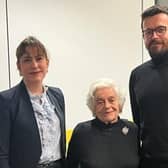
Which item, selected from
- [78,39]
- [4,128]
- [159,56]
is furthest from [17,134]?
[78,39]

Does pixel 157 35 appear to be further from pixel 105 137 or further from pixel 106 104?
pixel 105 137

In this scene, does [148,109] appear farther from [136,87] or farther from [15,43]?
[15,43]

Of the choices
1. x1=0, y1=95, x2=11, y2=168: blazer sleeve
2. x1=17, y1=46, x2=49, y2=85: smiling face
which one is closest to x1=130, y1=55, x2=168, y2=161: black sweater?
x1=17, y1=46, x2=49, y2=85: smiling face

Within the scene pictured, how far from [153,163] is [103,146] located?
0.31 meters

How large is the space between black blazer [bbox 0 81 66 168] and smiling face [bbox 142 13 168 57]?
2.57 ft

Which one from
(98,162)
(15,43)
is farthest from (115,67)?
(98,162)

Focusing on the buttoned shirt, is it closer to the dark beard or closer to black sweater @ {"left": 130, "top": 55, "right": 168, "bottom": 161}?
black sweater @ {"left": 130, "top": 55, "right": 168, "bottom": 161}

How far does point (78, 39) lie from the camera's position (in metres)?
Result: 3.11

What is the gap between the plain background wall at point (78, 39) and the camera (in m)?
2.75

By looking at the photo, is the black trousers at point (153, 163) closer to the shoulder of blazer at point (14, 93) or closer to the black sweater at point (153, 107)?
the black sweater at point (153, 107)

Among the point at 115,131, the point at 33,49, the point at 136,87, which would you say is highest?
the point at 33,49

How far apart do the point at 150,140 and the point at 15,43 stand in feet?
4.09

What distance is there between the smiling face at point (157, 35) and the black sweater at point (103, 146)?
1.55 feet

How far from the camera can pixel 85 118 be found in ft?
10.3
